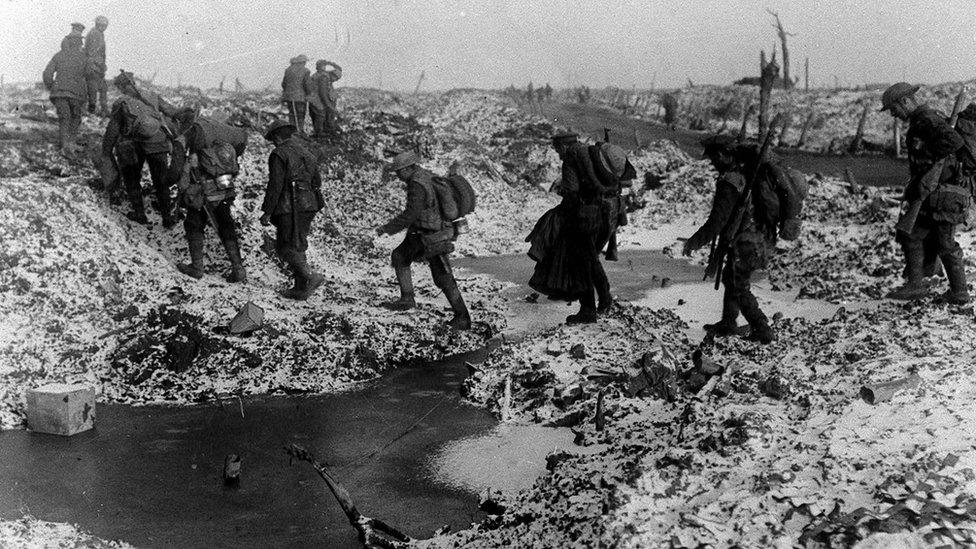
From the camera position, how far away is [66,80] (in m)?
11.8

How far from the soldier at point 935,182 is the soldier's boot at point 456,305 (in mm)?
4409

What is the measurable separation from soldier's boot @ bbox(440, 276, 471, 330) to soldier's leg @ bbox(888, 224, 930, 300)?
4489 mm

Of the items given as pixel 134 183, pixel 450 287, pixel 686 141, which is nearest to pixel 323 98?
pixel 134 183

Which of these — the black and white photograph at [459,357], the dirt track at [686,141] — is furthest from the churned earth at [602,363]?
the dirt track at [686,141]

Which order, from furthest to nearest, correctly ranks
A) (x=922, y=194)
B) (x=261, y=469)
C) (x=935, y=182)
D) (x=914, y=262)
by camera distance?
(x=914, y=262) → (x=922, y=194) → (x=935, y=182) → (x=261, y=469)

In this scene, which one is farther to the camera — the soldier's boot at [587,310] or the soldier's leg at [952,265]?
the soldier's boot at [587,310]

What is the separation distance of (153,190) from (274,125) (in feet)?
9.33

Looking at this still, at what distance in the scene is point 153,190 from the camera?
418 inches

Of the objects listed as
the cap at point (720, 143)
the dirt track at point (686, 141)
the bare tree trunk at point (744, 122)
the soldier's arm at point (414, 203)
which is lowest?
the soldier's arm at point (414, 203)

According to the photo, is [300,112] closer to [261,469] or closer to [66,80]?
[66,80]

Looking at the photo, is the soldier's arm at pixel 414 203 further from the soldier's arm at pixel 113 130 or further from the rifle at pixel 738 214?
the soldier's arm at pixel 113 130

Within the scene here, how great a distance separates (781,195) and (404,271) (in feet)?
12.6

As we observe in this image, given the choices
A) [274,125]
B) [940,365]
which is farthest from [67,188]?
[940,365]

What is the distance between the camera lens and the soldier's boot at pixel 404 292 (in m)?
8.84
